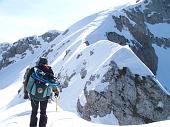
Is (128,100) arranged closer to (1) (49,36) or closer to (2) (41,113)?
(2) (41,113)

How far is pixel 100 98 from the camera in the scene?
38.7 m

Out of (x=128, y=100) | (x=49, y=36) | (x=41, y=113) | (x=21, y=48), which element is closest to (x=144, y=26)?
(x=21, y=48)

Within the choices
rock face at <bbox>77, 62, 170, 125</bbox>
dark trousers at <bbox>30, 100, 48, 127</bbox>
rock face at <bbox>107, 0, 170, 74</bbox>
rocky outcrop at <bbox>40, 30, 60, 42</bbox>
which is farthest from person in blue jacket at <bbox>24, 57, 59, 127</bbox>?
rocky outcrop at <bbox>40, 30, 60, 42</bbox>

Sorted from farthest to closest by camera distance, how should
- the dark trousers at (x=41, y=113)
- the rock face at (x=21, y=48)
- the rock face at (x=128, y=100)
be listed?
the rock face at (x=21, y=48), the rock face at (x=128, y=100), the dark trousers at (x=41, y=113)

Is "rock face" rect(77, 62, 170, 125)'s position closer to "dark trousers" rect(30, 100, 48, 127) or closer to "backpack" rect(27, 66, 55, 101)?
"dark trousers" rect(30, 100, 48, 127)

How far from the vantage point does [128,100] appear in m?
38.9

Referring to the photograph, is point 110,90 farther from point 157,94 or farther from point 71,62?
point 71,62

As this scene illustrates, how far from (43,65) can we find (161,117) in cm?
2684

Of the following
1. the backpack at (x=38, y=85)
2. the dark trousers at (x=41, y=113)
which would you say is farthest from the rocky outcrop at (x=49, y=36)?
the backpack at (x=38, y=85)

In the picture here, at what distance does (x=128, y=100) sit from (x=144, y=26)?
86224 millimetres

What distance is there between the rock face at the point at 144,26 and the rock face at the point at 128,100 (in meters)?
38.2

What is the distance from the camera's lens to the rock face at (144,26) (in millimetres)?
90512

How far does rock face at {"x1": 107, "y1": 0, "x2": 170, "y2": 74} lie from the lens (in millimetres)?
90512

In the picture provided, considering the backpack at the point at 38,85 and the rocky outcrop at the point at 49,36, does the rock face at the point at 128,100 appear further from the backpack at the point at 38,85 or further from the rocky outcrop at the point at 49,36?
the rocky outcrop at the point at 49,36
